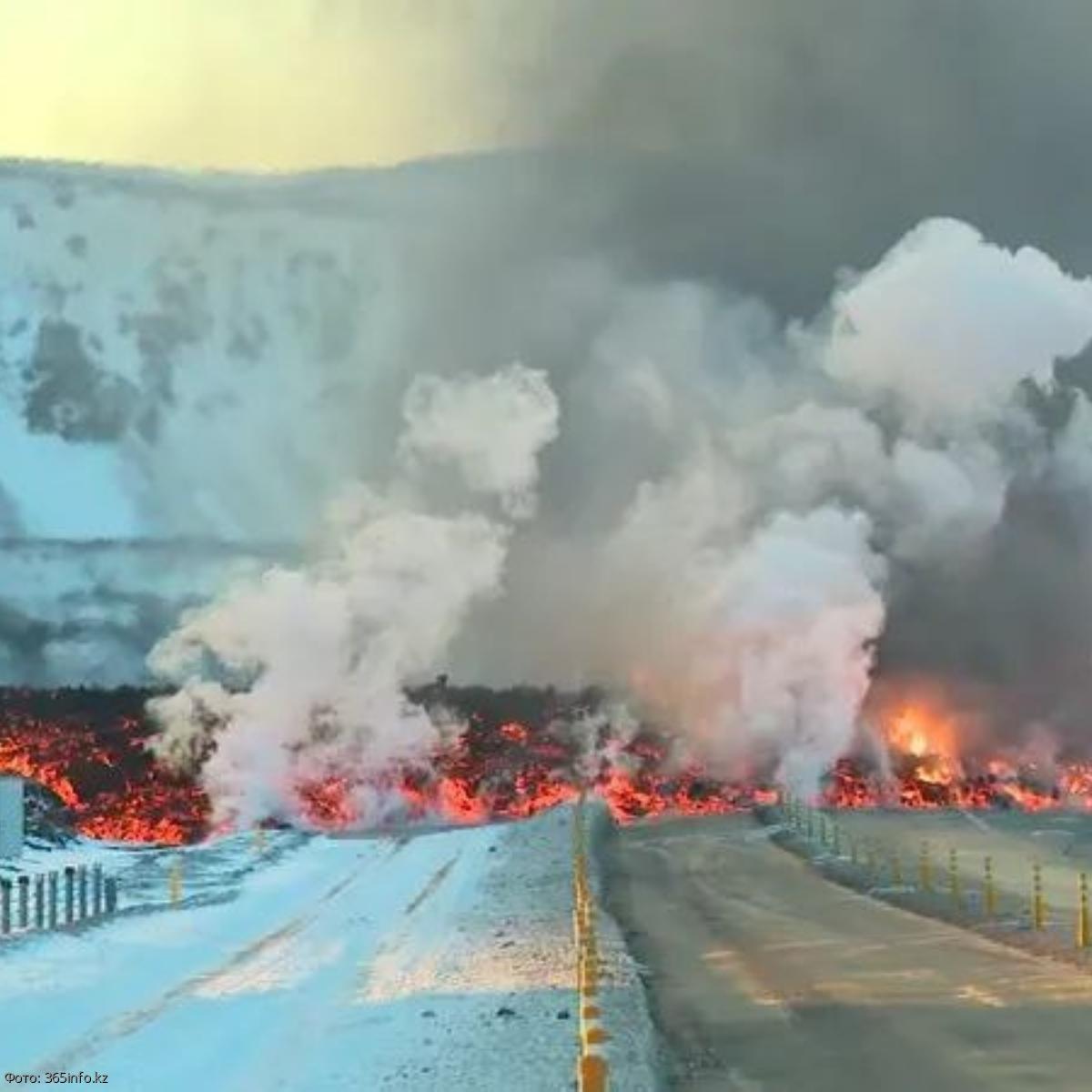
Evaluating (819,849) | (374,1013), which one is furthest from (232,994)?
(819,849)

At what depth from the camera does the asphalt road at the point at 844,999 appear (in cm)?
1481

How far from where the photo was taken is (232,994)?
2102cm

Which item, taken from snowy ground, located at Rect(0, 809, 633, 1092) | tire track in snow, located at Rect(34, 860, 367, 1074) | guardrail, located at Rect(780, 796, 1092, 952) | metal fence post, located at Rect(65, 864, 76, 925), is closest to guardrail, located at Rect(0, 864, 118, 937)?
metal fence post, located at Rect(65, 864, 76, 925)

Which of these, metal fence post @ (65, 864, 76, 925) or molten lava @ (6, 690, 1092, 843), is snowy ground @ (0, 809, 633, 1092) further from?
molten lava @ (6, 690, 1092, 843)

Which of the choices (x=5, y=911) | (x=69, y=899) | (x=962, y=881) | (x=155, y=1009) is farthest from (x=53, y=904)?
(x=962, y=881)

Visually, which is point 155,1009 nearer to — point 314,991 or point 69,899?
point 314,991

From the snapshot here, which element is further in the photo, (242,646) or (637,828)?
(242,646)

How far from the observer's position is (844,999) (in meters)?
19.7

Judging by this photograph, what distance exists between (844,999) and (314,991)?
618cm

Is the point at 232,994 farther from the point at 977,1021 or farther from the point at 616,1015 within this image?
the point at 977,1021

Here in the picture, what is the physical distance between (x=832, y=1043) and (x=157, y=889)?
2603 cm

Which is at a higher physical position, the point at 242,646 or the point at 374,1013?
the point at 242,646

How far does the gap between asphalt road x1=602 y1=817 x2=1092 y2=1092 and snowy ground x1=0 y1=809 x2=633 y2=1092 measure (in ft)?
4.04

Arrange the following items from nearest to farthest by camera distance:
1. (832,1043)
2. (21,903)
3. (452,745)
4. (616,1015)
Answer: (832,1043) < (616,1015) < (21,903) < (452,745)
